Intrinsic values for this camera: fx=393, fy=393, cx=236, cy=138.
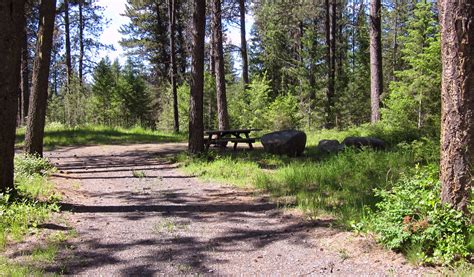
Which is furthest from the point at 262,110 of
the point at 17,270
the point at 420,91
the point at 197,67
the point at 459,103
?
the point at 17,270

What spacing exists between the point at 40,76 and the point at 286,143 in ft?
22.1

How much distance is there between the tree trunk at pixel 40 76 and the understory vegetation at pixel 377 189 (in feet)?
13.0

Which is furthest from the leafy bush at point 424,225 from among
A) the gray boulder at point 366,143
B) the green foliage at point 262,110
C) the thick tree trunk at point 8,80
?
the green foliage at point 262,110

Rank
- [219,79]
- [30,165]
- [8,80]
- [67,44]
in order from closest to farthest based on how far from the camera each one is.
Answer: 1. [8,80]
2. [30,165]
3. [219,79]
4. [67,44]

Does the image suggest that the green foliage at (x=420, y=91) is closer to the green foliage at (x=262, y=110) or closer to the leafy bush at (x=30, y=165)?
the green foliage at (x=262, y=110)

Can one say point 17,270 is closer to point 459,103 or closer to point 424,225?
point 424,225

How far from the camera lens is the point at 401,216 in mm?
4355

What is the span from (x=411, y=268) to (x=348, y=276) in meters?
0.62

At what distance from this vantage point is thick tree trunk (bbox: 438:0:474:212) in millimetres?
3998

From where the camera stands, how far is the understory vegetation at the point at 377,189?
3975 millimetres

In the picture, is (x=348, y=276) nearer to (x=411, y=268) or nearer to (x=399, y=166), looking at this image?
(x=411, y=268)

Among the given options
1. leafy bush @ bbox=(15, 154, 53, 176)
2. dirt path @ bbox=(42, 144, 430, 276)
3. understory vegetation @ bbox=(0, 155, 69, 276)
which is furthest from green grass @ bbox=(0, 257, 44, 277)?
leafy bush @ bbox=(15, 154, 53, 176)

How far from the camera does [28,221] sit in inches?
214

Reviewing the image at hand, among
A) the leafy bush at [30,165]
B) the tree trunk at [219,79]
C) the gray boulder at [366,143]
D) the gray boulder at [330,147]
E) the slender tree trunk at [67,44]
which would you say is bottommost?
the leafy bush at [30,165]
